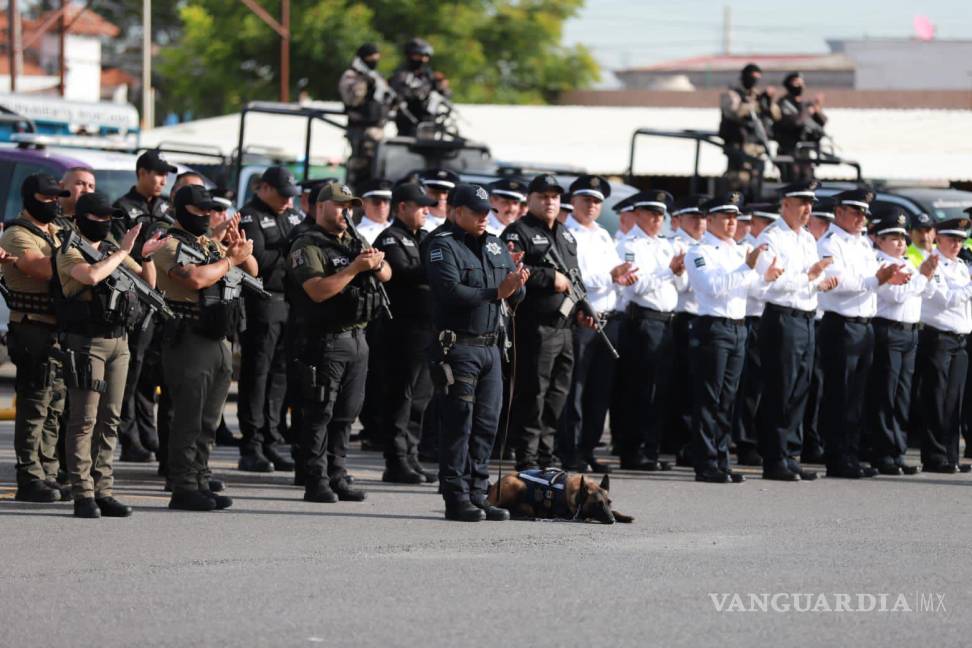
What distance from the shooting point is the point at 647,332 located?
13.0 meters

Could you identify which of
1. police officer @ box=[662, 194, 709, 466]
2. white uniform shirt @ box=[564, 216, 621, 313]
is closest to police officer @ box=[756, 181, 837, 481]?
police officer @ box=[662, 194, 709, 466]

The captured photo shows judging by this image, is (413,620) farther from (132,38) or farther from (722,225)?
(132,38)

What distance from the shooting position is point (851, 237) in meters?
12.9

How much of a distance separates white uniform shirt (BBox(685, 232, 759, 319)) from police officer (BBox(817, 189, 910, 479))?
2.62ft

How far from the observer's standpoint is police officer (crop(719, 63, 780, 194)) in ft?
60.6

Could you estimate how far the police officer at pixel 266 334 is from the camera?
40.9ft

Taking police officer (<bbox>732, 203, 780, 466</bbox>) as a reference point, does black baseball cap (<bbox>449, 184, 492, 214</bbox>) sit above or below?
above

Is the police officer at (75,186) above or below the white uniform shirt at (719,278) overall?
above

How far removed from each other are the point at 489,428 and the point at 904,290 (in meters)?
4.01

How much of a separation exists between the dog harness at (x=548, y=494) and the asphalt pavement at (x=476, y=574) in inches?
8.6

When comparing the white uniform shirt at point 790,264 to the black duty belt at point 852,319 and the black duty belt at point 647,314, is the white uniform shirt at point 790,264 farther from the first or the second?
the black duty belt at point 647,314

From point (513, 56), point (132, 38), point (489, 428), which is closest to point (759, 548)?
point (489, 428)

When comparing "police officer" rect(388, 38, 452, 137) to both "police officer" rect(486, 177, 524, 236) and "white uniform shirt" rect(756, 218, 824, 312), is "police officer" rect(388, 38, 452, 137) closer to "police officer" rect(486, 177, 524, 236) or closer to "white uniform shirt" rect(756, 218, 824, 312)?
"police officer" rect(486, 177, 524, 236)

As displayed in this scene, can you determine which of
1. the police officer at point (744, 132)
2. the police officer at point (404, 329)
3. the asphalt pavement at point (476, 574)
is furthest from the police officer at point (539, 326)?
the police officer at point (744, 132)
